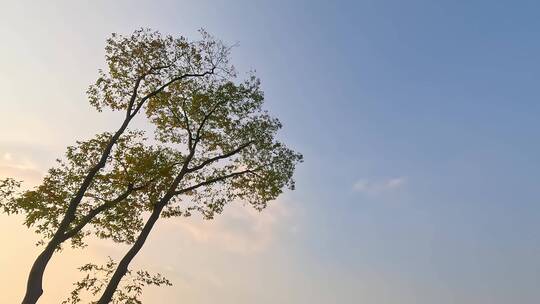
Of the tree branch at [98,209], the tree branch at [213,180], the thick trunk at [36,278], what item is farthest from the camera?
the tree branch at [213,180]

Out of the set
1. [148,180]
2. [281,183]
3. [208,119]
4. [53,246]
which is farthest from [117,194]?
[281,183]

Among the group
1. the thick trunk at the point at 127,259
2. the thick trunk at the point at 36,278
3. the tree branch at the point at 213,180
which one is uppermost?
the tree branch at the point at 213,180

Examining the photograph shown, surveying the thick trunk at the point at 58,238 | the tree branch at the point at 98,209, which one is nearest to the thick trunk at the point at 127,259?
the tree branch at the point at 98,209

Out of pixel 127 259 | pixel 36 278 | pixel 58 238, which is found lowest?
pixel 36 278

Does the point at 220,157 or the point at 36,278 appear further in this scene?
the point at 220,157

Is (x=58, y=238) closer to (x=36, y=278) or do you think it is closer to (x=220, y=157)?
(x=36, y=278)

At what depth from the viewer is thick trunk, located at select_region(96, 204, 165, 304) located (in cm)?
2311

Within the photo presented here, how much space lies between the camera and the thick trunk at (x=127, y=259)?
23.1 meters

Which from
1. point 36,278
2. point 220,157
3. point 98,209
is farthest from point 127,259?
point 220,157

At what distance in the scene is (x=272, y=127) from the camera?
1126 inches

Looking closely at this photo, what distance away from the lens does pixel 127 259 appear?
78.0ft

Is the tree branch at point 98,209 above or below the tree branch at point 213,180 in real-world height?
below

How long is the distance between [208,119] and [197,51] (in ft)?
11.5

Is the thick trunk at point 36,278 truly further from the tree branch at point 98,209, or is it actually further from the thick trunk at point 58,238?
the tree branch at point 98,209
